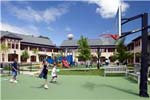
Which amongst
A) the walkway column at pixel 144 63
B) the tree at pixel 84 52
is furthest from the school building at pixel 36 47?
the walkway column at pixel 144 63

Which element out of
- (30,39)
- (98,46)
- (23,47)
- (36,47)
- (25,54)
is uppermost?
(30,39)

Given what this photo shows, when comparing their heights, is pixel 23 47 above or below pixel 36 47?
below

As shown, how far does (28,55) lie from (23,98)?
57868 mm

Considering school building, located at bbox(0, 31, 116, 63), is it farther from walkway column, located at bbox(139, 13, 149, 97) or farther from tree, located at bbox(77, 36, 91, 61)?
walkway column, located at bbox(139, 13, 149, 97)

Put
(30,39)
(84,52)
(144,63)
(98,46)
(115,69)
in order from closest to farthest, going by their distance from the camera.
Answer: (144,63) → (115,69) → (84,52) → (30,39) → (98,46)

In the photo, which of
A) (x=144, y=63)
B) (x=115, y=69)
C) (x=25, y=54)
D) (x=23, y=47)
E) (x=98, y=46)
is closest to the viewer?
(x=144, y=63)

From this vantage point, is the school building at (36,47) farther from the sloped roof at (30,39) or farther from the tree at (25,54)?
the tree at (25,54)

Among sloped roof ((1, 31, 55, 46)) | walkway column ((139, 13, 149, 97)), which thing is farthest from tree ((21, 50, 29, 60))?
walkway column ((139, 13, 149, 97))

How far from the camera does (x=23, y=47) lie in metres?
70.3

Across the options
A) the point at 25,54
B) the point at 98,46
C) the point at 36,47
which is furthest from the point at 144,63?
the point at 98,46

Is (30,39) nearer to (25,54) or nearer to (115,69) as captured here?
Result: (25,54)

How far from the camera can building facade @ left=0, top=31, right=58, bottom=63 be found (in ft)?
207

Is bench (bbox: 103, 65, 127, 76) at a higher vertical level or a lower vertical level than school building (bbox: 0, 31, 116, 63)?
lower

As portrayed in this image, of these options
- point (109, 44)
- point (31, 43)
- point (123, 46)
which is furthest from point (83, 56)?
point (109, 44)
